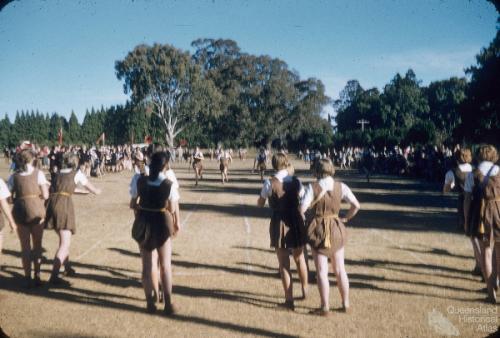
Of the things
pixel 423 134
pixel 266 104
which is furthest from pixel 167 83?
pixel 423 134

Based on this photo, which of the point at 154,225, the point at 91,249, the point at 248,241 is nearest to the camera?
the point at 154,225

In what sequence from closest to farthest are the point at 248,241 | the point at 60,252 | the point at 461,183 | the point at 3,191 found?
the point at 3,191, the point at 60,252, the point at 461,183, the point at 248,241

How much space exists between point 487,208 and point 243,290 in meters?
3.30

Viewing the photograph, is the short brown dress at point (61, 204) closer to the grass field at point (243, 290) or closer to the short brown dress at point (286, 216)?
the grass field at point (243, 290)

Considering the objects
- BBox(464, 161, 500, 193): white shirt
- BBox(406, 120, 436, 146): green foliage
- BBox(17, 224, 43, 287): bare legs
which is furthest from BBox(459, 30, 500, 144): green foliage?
BBox(17, 224, 43, 287): bare legs

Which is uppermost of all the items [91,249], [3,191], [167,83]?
[167,83]

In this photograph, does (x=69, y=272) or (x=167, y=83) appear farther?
(x=167, y=83)

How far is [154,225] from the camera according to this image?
540 cm

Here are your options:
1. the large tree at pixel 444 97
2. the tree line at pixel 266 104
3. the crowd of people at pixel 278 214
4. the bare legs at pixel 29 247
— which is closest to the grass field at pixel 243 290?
the bare legs at pixel 29 247

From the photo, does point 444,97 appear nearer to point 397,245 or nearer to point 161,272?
point 397,245

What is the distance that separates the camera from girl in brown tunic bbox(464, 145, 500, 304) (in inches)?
219

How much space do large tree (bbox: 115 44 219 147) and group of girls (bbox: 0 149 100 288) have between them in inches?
1879

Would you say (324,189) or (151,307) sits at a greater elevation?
(324,189)

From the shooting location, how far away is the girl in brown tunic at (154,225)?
5.40 meters
